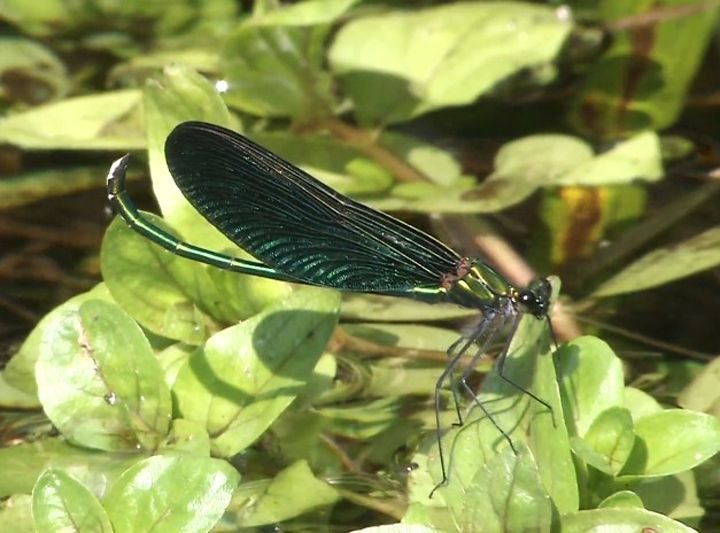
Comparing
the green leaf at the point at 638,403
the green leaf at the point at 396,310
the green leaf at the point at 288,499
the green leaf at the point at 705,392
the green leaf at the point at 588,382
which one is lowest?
the green leaf at the point at 288,499

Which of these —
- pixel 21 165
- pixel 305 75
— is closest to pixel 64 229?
pixel 21 165

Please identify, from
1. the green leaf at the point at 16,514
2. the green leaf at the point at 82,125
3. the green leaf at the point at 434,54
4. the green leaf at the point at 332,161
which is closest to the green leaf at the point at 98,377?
the green leaf at the point at 16,514

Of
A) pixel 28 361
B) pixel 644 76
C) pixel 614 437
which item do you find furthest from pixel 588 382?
pixel 644 76

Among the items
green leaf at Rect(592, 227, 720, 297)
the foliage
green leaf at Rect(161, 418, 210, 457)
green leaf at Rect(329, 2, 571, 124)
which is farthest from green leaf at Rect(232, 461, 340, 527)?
green leaf at Rect(329, 2, 571, 124)

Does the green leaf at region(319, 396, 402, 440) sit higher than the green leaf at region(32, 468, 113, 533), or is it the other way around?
the green leaf at region(319, 396, 402, 440)

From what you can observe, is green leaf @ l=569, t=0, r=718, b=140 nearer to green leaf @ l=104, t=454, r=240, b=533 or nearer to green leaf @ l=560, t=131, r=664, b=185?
green leaf @ l=560, t=131, r=664, b=185

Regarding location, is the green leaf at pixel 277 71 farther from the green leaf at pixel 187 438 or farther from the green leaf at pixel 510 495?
the green leaf at pixel 510 495

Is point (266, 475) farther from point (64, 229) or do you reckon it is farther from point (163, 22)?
point (163, 22)
